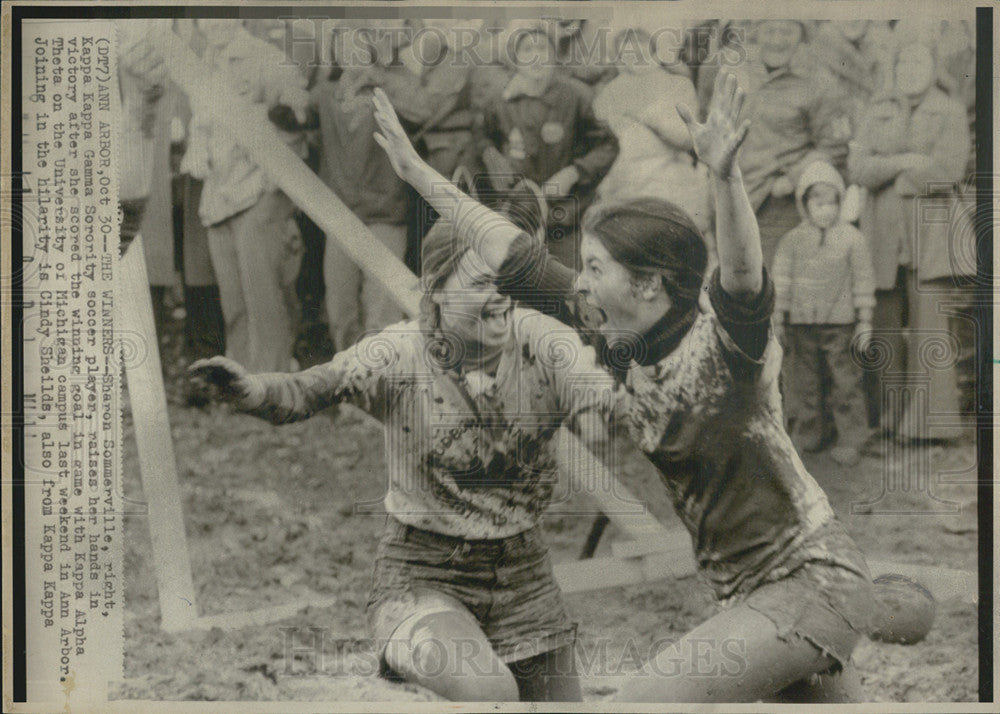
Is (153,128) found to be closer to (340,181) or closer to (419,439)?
(340,181)

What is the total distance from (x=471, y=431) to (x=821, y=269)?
149 centimetres

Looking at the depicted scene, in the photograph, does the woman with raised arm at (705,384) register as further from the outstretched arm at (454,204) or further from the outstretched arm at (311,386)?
the outstretched arm at (311,386)

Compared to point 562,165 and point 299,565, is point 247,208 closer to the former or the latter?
point 562,165

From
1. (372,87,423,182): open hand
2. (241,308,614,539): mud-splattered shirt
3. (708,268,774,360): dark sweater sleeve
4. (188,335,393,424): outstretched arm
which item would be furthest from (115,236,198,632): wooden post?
(708,268,774,360): dark sweater sleeve

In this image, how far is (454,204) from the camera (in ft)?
10.9

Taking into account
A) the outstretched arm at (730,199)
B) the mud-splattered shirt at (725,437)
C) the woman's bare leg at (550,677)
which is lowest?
the woman's bare leg at (550,677)

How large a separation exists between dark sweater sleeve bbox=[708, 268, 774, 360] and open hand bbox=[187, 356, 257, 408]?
5.94ft

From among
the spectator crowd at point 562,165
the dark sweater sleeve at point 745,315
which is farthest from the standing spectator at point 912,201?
the dark sweater sleeve at point 745,315

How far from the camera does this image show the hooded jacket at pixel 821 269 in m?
3.38

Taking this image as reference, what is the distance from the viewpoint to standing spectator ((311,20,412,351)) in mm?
3354

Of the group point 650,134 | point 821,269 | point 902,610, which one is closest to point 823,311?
point 821,269

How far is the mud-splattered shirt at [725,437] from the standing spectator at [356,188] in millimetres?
487

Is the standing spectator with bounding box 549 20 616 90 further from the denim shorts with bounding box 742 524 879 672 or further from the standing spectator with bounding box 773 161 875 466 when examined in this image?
the denim shorts with bounding box 742 524 879 672

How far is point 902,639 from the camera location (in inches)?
133
